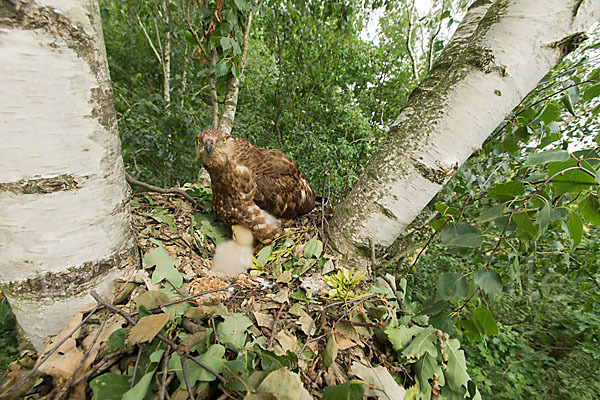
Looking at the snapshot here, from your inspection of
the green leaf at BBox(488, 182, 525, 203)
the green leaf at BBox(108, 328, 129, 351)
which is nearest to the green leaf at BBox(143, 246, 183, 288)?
the green leaf at BBox(108, 328, 129, 351)

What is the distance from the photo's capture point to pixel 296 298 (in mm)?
932

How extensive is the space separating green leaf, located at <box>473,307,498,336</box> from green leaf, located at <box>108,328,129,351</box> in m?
1.06

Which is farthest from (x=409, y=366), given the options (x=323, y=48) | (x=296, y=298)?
(x=323, y=48)

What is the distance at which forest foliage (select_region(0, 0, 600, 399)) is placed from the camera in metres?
0.77

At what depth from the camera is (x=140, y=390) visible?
51 cm

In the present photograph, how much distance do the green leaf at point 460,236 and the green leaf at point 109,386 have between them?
985 mm

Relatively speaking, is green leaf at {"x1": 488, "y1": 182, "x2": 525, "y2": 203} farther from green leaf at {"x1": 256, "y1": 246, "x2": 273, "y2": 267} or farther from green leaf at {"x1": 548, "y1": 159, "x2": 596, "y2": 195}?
green leaf at {"x1": 256, "y1": 246, "x2": 273, "y2": 267}

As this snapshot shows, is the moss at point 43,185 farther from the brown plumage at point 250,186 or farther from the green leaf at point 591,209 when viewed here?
the green leaf at point 591,209

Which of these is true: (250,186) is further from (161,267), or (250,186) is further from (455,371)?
(455,371)

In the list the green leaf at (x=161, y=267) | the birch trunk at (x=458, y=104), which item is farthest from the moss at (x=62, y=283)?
the birch trunk at (x=458, y=104)

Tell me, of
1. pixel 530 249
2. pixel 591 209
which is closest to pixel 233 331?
pixel 591 209

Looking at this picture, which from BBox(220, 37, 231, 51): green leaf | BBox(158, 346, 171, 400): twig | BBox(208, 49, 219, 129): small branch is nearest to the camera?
BBox(158, 346, 171, 400): twig

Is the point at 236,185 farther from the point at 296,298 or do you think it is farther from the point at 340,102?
the point at 340,102

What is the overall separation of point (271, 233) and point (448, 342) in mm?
986
